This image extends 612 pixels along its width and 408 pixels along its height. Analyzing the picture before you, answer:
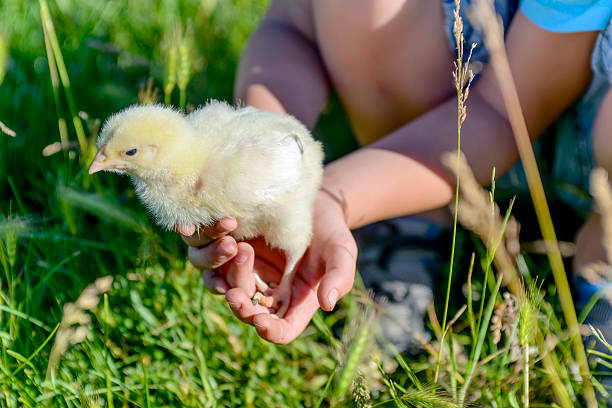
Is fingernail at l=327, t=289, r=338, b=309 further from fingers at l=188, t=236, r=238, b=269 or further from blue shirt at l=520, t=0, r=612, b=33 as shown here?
blue shirt at l=520, t=0, r=612, b=33

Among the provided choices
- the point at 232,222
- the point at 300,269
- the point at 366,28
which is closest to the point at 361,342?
the point at 232,222

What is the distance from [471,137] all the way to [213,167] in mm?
683

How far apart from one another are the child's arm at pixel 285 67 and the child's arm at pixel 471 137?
0.28m

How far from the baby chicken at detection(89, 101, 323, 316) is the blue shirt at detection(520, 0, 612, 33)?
0.58 m

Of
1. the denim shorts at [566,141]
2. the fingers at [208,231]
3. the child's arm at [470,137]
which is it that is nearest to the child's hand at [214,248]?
the fingers at [208,231]

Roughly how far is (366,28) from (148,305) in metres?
0.80

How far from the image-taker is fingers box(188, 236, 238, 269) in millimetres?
1063

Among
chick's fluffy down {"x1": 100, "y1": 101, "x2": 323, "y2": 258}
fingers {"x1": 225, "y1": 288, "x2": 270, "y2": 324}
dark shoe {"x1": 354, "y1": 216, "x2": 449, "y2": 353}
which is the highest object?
chick's fluffy down {"x1": 100, "y1": 101, "x2": 323, "y2": 258}

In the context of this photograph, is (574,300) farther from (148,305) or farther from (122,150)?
(122,150)

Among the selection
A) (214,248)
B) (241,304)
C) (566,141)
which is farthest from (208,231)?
(566,141)

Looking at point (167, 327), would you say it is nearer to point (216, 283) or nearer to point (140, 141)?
point (216, 283)

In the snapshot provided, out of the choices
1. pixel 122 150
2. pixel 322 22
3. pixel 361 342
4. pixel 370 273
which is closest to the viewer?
pixel 361 342

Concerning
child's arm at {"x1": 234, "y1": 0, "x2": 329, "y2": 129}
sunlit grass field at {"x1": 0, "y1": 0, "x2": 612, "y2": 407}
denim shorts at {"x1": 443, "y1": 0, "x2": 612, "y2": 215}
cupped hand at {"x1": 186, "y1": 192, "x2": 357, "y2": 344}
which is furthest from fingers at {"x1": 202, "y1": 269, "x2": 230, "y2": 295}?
denim shorts at {"x1": 443, "y1": 0, "x2": 612, "y2": 215}

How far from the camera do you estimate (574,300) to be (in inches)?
56.6
